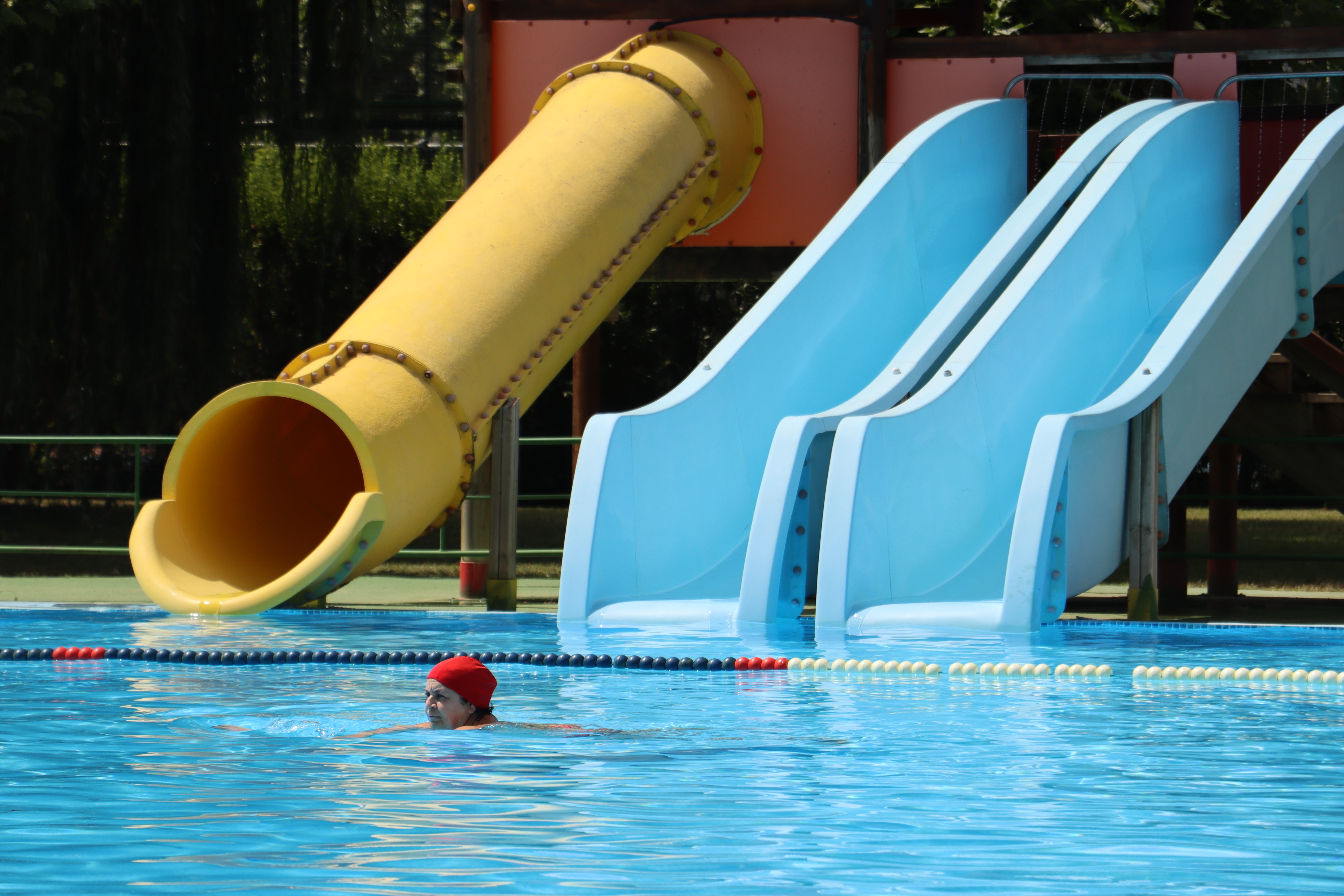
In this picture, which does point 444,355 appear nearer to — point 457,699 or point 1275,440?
point 457,699

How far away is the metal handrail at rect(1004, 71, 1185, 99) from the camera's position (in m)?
14.2

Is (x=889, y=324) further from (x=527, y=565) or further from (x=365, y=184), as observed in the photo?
(x=365, y=184)

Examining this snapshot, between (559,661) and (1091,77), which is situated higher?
(1091,77)

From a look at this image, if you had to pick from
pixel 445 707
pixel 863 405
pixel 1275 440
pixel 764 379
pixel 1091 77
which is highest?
pixel 1091 77

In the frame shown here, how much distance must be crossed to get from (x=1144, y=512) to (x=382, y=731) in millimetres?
5872

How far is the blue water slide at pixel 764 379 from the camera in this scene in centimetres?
1124

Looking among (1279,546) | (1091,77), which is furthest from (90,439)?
(1279,546)

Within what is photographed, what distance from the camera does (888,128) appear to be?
15016 mm

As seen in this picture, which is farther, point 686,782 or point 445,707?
point 445,707

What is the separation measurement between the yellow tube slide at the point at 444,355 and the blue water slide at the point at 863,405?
206cm

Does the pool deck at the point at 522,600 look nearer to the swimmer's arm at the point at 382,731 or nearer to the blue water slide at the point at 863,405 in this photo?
the blue water slide at the point at 863,405

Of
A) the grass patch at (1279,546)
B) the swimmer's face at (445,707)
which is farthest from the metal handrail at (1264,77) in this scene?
the swimmer's face at (445,707)

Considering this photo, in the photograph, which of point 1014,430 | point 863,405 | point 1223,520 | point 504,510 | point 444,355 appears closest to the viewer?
point 863,405

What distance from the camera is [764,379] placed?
12.2m
